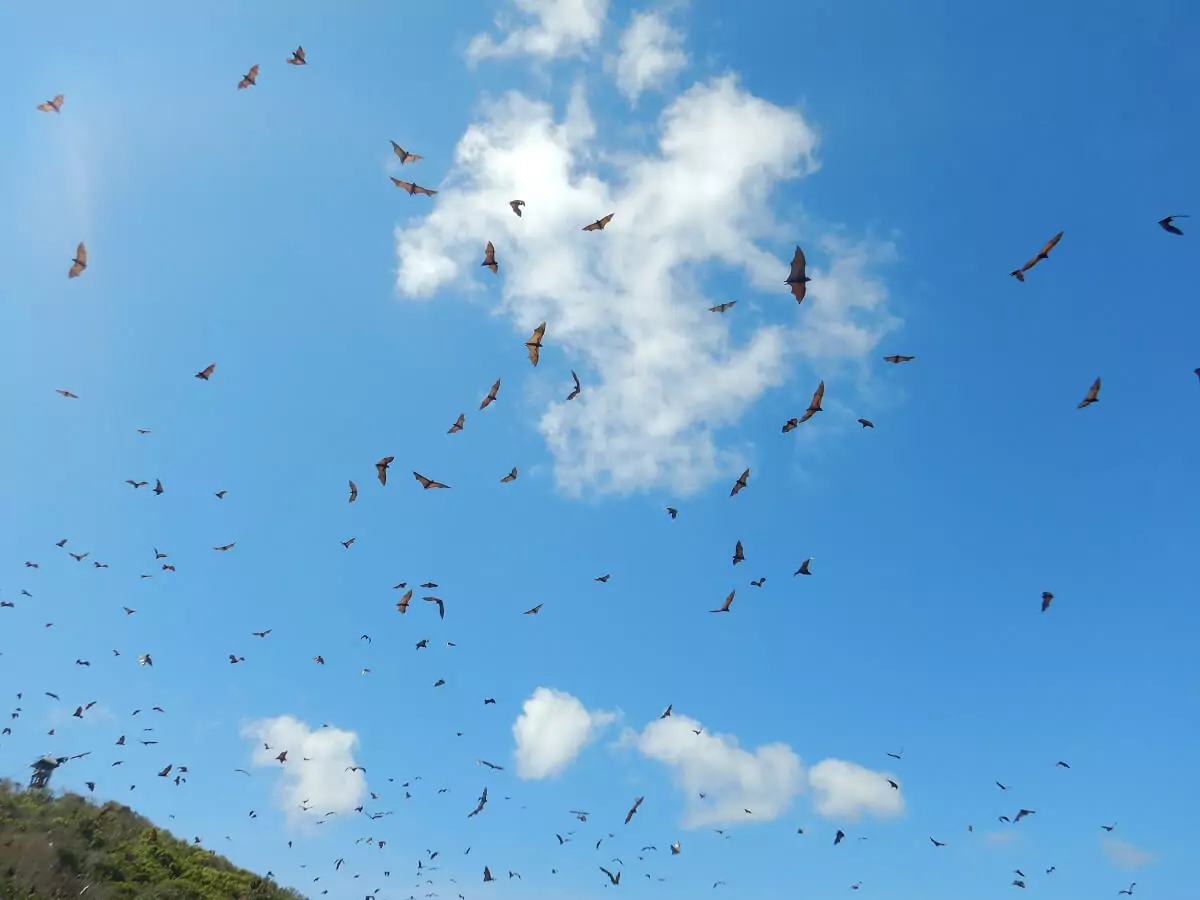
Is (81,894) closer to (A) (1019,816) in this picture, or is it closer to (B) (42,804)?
(B) (42,804)

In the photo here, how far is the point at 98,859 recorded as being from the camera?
3806cm

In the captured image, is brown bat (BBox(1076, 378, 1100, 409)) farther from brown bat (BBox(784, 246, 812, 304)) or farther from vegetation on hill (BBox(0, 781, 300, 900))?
vegetation on hill (BBox(0, 781, 300, 900))

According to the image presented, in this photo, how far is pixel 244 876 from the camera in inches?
1948

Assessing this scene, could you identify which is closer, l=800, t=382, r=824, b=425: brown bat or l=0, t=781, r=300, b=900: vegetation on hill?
l=800, t=382, r=824, b=425: brown bat

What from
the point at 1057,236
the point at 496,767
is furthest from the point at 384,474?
the point at 1057,236

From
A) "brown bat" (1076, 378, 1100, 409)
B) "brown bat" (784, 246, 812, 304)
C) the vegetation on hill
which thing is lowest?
the vegetation on hill

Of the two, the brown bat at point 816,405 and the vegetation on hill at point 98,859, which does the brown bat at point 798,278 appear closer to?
the brown bat at point 816,405

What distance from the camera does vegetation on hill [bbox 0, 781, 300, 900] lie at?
3359 centimetres

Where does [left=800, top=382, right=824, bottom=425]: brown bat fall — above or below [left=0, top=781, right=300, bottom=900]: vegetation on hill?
above

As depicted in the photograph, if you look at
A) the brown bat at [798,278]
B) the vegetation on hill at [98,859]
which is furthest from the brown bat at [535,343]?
the vegetation on hill at [98,859]

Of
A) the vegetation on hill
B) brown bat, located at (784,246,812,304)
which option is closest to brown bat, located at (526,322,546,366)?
brown bat, located at (784,246,812,304)

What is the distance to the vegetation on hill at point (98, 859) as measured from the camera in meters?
33.6

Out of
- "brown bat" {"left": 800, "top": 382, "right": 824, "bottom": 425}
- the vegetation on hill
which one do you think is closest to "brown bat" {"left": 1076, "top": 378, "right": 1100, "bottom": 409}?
"brown bat" {"left": 800, "top": 382, "right": 824, "bottom": 425}

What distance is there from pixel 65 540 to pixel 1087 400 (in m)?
43.0
